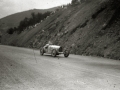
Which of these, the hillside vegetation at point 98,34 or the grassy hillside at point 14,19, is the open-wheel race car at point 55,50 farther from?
the grassy hillside at point 14,19

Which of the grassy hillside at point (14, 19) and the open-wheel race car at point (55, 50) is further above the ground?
the grassy hillside at point (14, 19)

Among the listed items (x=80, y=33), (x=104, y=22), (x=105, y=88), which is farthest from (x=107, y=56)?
(x=105, y=88)

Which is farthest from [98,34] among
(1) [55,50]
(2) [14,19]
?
(2) [14,19]

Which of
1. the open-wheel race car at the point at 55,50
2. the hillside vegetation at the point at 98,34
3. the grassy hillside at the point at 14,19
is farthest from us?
the grassy hillside at the point at 14,19

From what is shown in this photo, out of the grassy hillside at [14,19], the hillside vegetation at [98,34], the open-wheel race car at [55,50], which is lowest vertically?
the open-wheel race car at [55,50]

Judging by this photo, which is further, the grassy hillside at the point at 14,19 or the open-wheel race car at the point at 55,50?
the grassy hillside at the point at 14,19

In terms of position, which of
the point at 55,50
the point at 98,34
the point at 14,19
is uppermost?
the point at 14,19

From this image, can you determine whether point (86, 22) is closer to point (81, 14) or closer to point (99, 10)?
point (99, 10)

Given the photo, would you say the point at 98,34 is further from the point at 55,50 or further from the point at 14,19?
the point at 14,19

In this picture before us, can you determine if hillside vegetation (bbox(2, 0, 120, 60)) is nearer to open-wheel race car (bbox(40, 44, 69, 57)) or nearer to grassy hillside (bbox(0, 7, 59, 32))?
open-wheel race car (bbox(40, 44, 69, 57))

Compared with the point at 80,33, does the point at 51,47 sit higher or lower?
lower

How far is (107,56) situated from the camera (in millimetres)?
20234

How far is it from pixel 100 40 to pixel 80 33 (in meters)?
6.62

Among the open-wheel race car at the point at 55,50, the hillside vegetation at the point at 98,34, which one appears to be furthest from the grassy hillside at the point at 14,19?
the open-wheel race car at the point at 55,50
